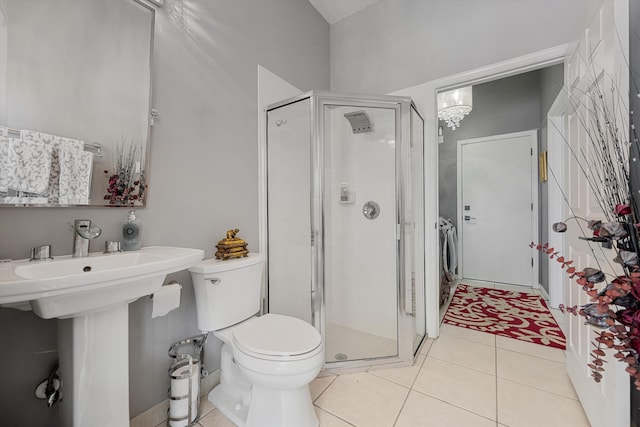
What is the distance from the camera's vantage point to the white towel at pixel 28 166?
3.09 feet

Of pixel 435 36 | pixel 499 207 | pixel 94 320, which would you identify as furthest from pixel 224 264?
pixel 499 207

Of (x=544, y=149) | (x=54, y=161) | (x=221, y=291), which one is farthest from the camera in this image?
(x=544, y=149)

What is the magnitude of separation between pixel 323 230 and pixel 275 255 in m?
0.45

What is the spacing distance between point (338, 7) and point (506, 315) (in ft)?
11.1

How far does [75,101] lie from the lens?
1093 millimetres

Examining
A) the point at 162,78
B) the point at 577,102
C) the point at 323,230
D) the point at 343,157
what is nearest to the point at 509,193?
the point at 577,102

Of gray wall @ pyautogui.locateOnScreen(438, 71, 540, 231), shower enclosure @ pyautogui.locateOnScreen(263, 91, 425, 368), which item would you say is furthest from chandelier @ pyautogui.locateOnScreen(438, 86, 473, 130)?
gray wall @ pyautogui.locateOnScreen(438, 71, 540, 231)

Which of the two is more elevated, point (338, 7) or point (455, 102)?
point (338, 7)

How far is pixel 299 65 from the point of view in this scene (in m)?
2.33

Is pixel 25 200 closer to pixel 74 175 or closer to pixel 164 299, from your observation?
pixel 74 175

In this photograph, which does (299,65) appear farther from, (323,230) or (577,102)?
(577,102)

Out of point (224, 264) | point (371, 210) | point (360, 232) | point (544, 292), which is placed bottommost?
point (544, 292)

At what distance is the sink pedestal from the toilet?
15.8 inches

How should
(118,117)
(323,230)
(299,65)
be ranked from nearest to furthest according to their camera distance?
(118,117) → (323,230) → (299,65)
